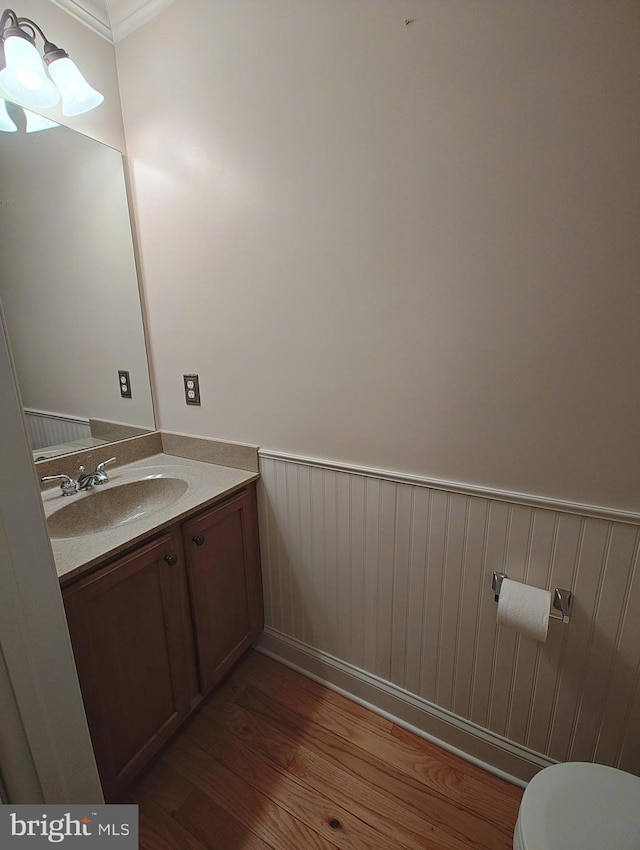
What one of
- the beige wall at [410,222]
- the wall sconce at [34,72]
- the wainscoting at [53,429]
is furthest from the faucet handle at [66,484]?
the wall sconce at [34,72]

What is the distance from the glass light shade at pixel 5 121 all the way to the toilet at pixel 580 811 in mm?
2334

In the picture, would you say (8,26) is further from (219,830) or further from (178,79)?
(219,830)

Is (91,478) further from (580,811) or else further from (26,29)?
(580,811)

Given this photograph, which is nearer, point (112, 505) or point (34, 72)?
point (34, 72)

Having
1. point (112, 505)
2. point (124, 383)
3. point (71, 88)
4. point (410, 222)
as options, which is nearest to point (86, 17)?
point (71, 88)

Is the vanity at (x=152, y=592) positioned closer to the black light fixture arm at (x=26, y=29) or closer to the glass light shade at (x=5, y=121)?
the glass light shade at (x=5, y=121)

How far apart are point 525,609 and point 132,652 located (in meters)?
1.12

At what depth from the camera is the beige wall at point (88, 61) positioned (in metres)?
1.21

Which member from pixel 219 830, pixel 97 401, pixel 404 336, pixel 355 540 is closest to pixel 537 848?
pixel 355 540

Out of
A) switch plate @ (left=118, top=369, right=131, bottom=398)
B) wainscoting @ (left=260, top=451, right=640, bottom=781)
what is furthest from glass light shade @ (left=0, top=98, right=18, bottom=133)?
wainscoting @ (left=260, top=451, right=640, bottom=781)

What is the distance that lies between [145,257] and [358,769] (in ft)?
7.00

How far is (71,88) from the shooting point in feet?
3.89

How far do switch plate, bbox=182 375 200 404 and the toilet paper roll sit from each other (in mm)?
1342

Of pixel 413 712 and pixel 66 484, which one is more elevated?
pixel 66 484
